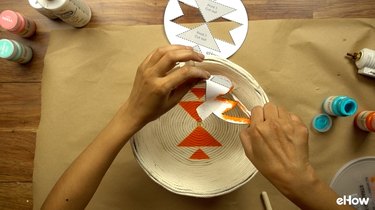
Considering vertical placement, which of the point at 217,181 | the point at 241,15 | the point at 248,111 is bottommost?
the point at 217,181

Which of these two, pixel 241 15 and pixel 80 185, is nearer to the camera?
pixel 80 185

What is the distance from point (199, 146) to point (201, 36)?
216 mm

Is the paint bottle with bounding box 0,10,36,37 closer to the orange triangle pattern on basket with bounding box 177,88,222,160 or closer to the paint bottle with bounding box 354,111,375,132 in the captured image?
the orange triangle pattern on basket with bounding box 177,88,222,160

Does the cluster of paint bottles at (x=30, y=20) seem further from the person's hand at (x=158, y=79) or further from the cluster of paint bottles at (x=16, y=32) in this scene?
the person's hand at (x=158, y=79)

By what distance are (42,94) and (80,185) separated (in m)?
0.26

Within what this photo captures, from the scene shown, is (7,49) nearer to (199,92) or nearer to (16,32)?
(16,32)

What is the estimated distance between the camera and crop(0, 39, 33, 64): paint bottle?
58 centimetres

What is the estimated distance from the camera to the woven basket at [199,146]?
51 centimetres

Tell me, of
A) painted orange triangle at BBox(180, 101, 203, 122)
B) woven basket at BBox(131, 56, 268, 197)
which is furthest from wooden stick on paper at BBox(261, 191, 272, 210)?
painted orange triangle at BBox(180, 101, 203, 122)

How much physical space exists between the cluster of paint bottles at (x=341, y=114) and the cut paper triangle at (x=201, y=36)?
0.23 m

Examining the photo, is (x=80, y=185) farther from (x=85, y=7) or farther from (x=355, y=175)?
(x=355, y=175)

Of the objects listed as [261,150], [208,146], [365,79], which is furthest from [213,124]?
[365,79]

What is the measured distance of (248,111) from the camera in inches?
21.6

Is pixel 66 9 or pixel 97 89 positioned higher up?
pixel 66 9
